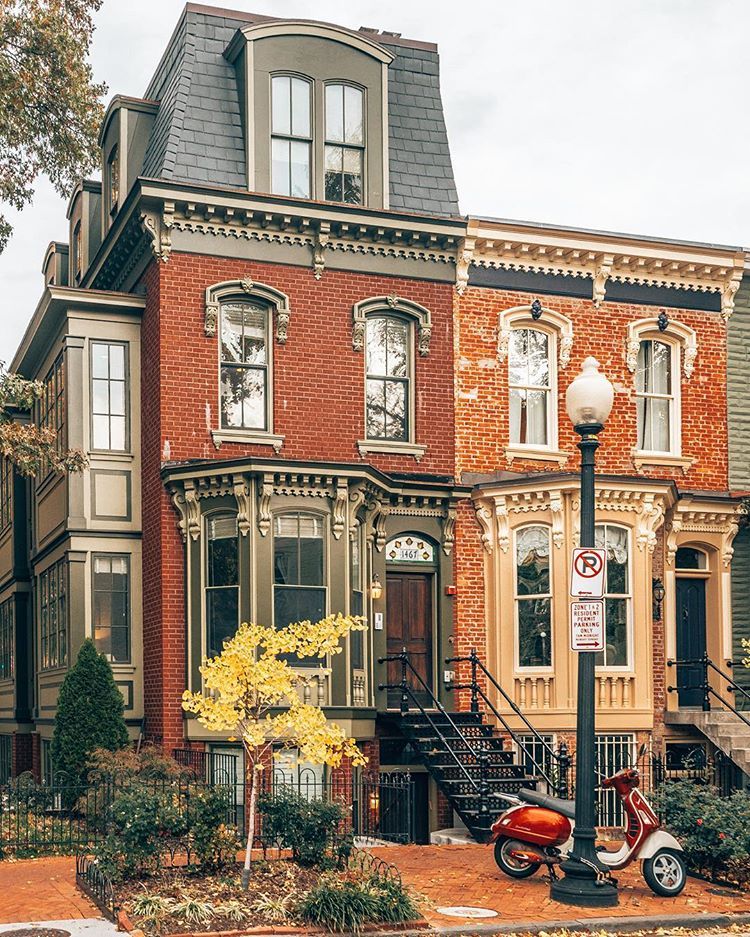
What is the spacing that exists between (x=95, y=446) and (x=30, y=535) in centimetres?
651

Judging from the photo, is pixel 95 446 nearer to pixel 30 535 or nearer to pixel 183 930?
pixel 30 535

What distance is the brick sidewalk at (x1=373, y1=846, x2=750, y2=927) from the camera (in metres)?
13.2

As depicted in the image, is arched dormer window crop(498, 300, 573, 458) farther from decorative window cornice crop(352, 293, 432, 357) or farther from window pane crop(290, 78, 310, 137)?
window pane crop(290, 78, 310, 137)

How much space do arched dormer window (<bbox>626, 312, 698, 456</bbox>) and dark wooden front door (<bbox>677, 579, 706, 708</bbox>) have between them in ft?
8.49

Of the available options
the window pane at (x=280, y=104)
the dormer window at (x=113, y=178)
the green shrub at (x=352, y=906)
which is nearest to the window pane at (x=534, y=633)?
the window pane at (x=280, y=104)

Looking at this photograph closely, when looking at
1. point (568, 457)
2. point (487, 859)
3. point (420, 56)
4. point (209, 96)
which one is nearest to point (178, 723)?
point (487, 859)

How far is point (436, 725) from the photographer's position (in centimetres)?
2105

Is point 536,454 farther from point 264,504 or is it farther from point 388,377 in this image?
point 264,504

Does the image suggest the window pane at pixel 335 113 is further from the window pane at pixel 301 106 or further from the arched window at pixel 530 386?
the arched window at pixel 530 386

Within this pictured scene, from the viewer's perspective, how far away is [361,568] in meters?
21.5

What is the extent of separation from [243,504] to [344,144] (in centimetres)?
669

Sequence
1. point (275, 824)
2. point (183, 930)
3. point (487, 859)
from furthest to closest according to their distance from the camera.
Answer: point (487, 859), point (275, 824), point (183, 930)

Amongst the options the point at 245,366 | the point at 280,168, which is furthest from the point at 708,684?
the point at 280,168

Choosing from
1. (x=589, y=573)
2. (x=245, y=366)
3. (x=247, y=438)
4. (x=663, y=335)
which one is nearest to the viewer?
(x=589, y=573)
